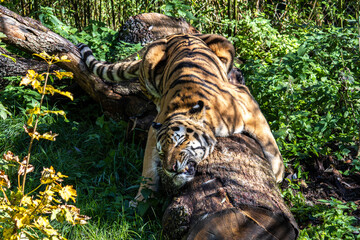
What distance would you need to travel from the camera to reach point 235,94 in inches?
174

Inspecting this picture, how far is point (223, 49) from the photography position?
5.39m

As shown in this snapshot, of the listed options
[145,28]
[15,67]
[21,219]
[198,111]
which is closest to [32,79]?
[21,219]

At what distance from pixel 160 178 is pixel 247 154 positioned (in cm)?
94

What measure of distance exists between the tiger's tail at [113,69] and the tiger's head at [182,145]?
6.29 ft

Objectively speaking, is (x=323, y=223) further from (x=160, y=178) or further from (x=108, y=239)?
(x=108, y=239)

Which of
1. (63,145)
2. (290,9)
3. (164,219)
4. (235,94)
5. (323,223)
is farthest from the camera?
(290,9)

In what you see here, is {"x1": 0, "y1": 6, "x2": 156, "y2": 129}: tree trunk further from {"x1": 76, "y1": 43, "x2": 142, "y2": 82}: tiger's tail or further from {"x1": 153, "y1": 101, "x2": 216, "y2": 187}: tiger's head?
{"x1": 153, "y1": 101, "x2": 216, "y2": 187}: tiger's head

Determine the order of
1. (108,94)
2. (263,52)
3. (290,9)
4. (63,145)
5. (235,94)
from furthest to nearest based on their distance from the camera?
(290,9)
(263,52)
(108,94)
(63,145)
(235,94)

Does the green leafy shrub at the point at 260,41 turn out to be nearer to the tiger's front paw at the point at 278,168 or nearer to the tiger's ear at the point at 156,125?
the tiger's front paw at the point at 278,168

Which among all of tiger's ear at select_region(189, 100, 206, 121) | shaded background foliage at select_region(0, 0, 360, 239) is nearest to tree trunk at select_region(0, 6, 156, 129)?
shaded background foliage at select_region(0, 0, 360, 239)

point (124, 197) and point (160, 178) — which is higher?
point (160, 178)

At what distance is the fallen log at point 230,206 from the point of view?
2.81 meters

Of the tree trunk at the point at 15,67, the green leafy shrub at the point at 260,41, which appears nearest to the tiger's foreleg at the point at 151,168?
the tree trunk at the point at 15,67

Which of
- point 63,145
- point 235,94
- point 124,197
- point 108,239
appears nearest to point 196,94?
point 235,94
